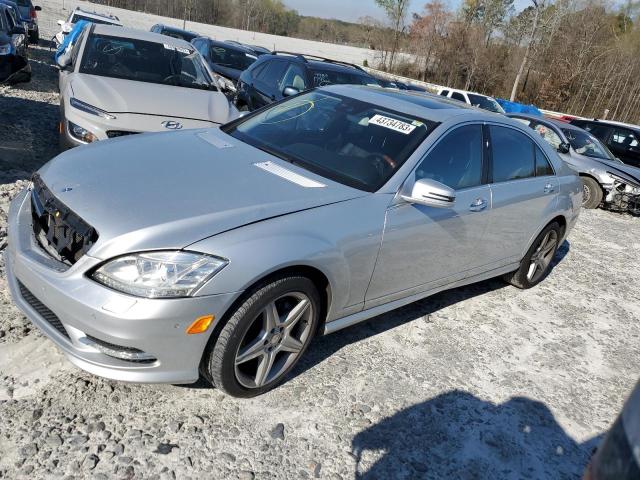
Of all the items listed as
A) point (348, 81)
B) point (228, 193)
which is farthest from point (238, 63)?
point (228, 193)

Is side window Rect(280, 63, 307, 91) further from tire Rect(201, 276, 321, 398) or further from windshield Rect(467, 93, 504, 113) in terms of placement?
windshield Rect(467, 93, 504, 113)

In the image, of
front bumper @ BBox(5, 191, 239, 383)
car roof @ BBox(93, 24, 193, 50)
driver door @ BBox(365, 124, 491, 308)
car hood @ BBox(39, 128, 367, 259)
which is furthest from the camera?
car roof @ BBox(93, 24, 193, 50)

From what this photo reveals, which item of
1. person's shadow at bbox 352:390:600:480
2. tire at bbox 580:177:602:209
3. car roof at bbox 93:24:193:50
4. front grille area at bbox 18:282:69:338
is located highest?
car roof at bbox 93:24:193:50

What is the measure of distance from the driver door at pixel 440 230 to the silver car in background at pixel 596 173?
673cm

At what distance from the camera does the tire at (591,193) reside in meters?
10.3

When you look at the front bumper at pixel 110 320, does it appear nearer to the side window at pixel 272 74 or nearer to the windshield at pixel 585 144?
the side window at pixel 272 74

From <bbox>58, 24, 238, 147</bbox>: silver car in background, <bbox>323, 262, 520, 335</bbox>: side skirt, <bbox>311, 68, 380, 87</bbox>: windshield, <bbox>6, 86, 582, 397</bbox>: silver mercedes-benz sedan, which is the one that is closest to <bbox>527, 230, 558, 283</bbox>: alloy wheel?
<bbox>323, 262, 520, 335</bbox>: side skirt

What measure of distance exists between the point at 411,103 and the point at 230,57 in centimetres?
1235

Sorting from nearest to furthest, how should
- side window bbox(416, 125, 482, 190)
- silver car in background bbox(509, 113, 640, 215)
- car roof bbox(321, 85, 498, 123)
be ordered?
side window bbox(416, 125, 482, 190) < car roof bbox(321, 85, 498, 123) < silver car in background bbox(509, 113, 640, 215)

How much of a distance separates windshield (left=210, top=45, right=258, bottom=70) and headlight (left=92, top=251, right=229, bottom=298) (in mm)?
13194

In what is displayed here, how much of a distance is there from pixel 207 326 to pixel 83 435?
0.79 meters

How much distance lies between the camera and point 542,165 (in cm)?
492

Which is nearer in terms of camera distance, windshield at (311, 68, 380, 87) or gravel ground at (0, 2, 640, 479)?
gravel ground at (0, 2, 640, 479)

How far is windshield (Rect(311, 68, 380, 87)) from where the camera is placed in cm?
911
